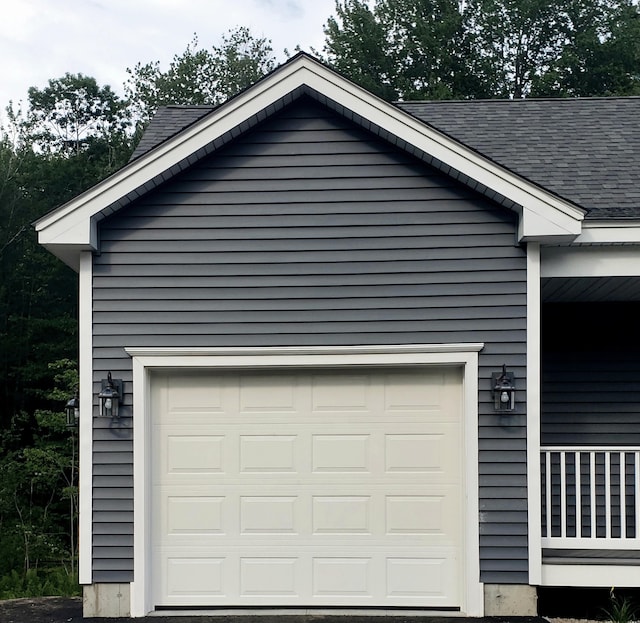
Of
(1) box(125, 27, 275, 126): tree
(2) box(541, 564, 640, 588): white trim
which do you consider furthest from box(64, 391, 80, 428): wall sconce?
(1) box(125, 27, 275, 126): tree

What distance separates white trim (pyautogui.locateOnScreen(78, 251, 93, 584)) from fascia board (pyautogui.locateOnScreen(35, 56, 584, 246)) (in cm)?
41

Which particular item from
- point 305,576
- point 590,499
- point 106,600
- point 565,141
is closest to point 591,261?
point 590,499

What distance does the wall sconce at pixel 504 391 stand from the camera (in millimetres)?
6293

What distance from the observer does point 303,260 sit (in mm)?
6594

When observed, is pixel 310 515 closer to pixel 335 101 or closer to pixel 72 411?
pixel 72 411

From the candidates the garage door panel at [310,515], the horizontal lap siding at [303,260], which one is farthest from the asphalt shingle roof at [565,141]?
the garage door panel at [310,515]

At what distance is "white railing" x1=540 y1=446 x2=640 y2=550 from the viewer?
256 inches

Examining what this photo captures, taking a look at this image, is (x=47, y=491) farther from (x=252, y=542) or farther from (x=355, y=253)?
(x=355, y=253)

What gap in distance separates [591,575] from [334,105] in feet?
14.3

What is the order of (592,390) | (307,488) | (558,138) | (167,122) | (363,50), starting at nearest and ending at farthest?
1. (307,488)
2. (592,390)
3. (558,138)
4. (167,122)
5. (363,50)

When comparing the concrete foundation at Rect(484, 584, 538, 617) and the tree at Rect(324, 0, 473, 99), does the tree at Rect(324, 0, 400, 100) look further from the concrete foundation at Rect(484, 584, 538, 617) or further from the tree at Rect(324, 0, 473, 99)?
the concrete foundation at Rect(484, 584, 538, 617)

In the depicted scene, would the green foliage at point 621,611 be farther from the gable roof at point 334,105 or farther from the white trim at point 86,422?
the white trim at point 86,422

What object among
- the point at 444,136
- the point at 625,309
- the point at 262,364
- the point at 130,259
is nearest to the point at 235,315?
the point at 262,364

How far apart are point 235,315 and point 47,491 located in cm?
1070
